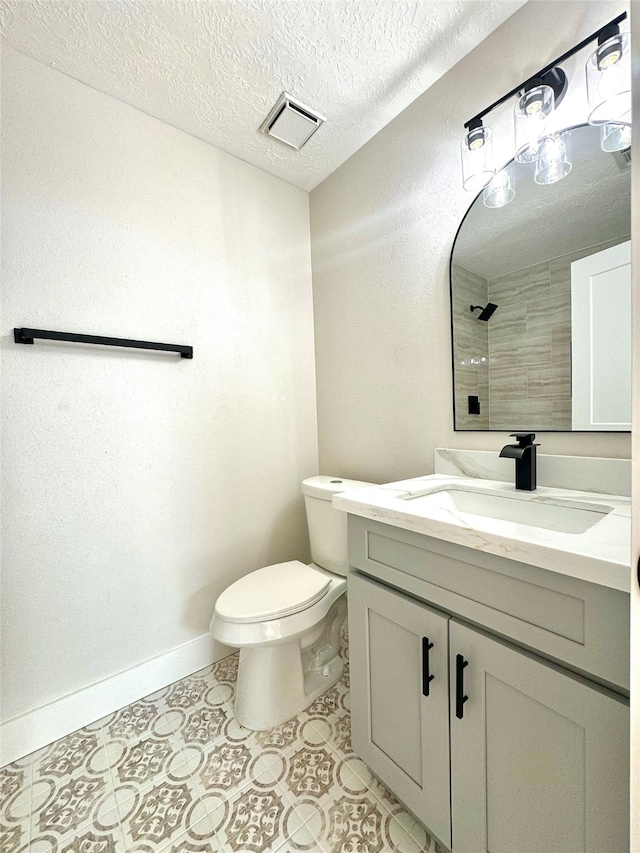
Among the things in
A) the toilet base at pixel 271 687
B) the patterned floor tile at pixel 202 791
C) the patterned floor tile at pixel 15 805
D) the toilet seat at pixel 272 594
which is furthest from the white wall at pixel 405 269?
the patterned floor tile at pixel 15 805

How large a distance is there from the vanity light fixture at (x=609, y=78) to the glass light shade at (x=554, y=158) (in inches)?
2.8

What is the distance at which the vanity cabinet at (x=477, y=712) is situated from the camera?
565mm

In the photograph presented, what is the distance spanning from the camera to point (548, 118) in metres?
0.99

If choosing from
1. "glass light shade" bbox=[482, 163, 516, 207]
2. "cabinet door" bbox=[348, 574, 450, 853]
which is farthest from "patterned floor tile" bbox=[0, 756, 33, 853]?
"glass light shade" bbox=[482, 163, 516, 207]

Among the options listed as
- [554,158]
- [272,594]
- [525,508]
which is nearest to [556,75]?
[554,158]

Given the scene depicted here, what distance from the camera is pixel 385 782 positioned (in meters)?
0.94

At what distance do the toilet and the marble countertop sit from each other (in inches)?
19.6

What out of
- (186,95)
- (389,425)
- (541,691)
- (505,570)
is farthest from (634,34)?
(186,95)

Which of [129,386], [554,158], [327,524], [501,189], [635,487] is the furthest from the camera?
[327,524]

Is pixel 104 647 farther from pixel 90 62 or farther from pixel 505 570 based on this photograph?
pixel 90 62

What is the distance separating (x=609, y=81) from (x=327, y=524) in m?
1.57

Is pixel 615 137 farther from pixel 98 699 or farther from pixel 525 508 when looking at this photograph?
pixel 98 699

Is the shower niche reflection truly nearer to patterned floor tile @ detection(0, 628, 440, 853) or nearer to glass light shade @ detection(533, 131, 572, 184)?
glass light shade @ detection(533, 131, 572, 184)

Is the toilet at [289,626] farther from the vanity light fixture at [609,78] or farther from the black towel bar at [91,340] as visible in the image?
the vanity light fixture at [609,78]
